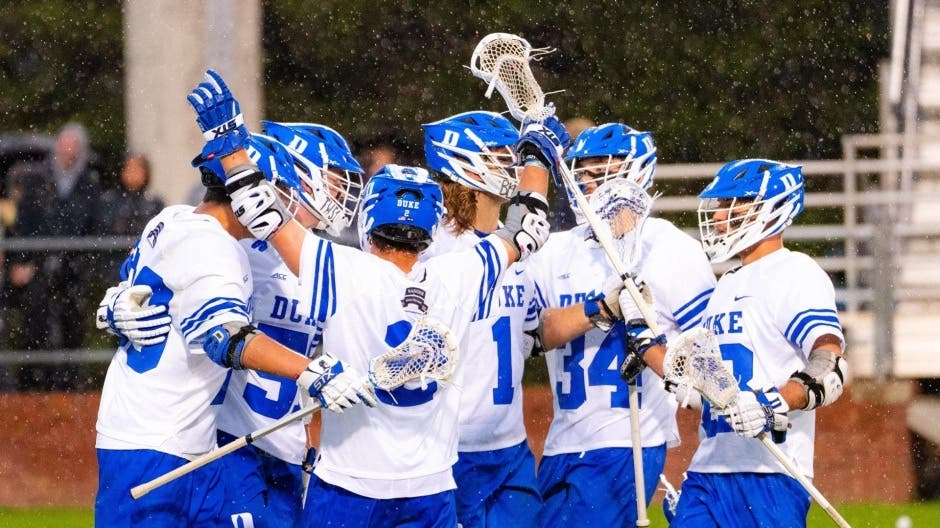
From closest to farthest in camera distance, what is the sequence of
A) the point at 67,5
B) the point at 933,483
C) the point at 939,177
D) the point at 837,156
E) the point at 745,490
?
the point at 745,490 → the point at 933,483 → the point at 939,177 → the point at 837,156 → the point at 67,5

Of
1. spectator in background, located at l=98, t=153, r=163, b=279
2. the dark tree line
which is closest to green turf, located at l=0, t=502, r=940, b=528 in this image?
spectator in background, located at l=98, t=153, r=163, b=279

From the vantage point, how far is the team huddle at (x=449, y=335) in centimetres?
550

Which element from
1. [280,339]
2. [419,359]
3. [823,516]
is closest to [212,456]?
[280,339]

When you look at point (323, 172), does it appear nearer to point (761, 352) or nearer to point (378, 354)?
point (378, 354)

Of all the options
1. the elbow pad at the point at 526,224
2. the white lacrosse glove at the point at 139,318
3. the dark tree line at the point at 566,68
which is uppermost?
the dark tree line at the point at 566,68

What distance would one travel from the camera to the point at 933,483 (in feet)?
36.1

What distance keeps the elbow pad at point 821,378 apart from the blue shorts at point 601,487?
3.01ft

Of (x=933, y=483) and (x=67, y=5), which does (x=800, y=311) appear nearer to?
(x=933, y=483)

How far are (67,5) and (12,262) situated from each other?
6.65 meters

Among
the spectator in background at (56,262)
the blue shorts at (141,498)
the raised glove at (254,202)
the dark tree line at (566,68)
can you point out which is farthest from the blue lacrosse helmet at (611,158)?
the dark tree line at (566,68)

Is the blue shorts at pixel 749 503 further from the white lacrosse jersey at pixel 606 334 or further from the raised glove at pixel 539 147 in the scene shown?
the raised glove at pixel 539 147

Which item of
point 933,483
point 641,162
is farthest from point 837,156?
point 641,162

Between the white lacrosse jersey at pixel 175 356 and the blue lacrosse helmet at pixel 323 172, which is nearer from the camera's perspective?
the white lacrosse jersey at pixel 175 356

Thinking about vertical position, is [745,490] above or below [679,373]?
below
